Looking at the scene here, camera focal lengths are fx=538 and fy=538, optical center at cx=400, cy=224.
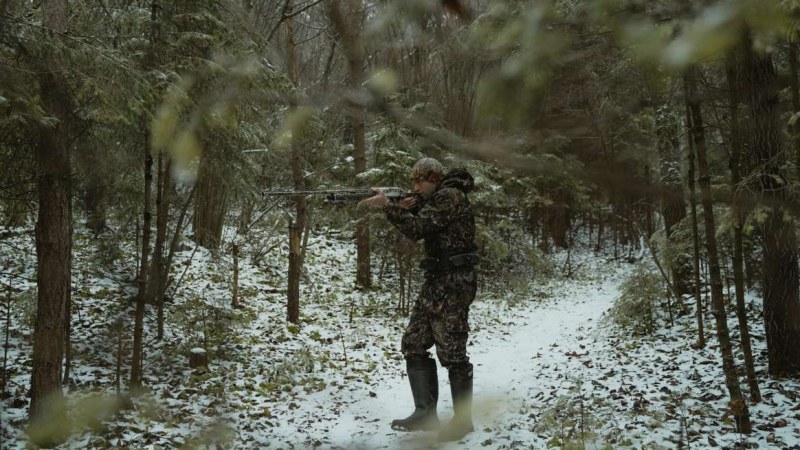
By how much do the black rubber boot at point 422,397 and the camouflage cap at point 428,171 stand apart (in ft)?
5.12

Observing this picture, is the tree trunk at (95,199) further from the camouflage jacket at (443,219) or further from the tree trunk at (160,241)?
the camouflage jacket at (443,219)

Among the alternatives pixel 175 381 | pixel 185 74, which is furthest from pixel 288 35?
pixel 175 381

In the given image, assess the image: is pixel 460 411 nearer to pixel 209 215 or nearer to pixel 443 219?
pixel 443 219

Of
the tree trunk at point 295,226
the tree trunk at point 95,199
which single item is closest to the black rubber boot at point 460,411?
the tree trunk at point 95,199

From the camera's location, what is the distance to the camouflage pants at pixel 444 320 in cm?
439

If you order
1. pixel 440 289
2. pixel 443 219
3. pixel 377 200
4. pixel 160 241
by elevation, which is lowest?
pixel 440 289

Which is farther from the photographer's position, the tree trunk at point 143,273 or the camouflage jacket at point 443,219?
the tree trunk at point 143,273

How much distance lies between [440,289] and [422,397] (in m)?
0.93

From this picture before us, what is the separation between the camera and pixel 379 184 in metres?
10.5

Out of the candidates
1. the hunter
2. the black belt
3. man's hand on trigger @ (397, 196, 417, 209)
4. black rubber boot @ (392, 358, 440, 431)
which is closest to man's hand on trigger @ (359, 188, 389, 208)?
the hunter

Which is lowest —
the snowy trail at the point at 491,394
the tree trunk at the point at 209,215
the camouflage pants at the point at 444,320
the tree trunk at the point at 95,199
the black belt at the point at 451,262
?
the snowy trail at the point at 491,394

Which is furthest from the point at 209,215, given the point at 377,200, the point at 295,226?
the point at 377,200

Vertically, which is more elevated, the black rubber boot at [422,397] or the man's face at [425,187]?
the man's face at [425,187]

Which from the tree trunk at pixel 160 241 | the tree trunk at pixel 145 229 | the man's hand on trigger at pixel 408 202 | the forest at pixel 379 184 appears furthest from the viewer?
the tree trunk at pixel 160 241
